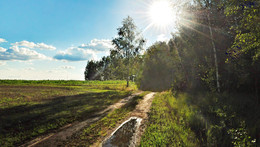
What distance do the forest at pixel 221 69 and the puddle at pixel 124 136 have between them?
2.88 meters

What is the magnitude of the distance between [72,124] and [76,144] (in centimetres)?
267

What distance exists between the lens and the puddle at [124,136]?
5.50m

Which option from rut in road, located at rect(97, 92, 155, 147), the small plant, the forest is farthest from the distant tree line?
rut in road, located at rect(97, 92, 155, 147)

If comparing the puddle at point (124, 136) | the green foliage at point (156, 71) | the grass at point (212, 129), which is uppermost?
the green foliage at point (156, 71)

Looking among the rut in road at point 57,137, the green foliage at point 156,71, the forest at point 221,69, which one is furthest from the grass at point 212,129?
the green foliage at point 156,71

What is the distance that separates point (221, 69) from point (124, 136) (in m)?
11.1

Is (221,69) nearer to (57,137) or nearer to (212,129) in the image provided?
(212,129)

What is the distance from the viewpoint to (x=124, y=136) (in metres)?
6.23

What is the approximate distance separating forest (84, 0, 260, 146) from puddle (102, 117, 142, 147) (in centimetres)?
288

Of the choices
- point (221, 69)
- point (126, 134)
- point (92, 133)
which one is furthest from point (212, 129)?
point (221, 69)

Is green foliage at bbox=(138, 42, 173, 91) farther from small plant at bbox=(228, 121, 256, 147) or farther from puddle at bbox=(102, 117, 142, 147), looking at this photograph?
small plant at bbox=(228, 121, 256, 147)

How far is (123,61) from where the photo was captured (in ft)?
103

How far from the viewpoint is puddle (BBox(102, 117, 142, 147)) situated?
550cm

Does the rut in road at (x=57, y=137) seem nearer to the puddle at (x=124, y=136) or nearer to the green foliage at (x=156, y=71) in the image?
the puddle at (x=124, y=136)
